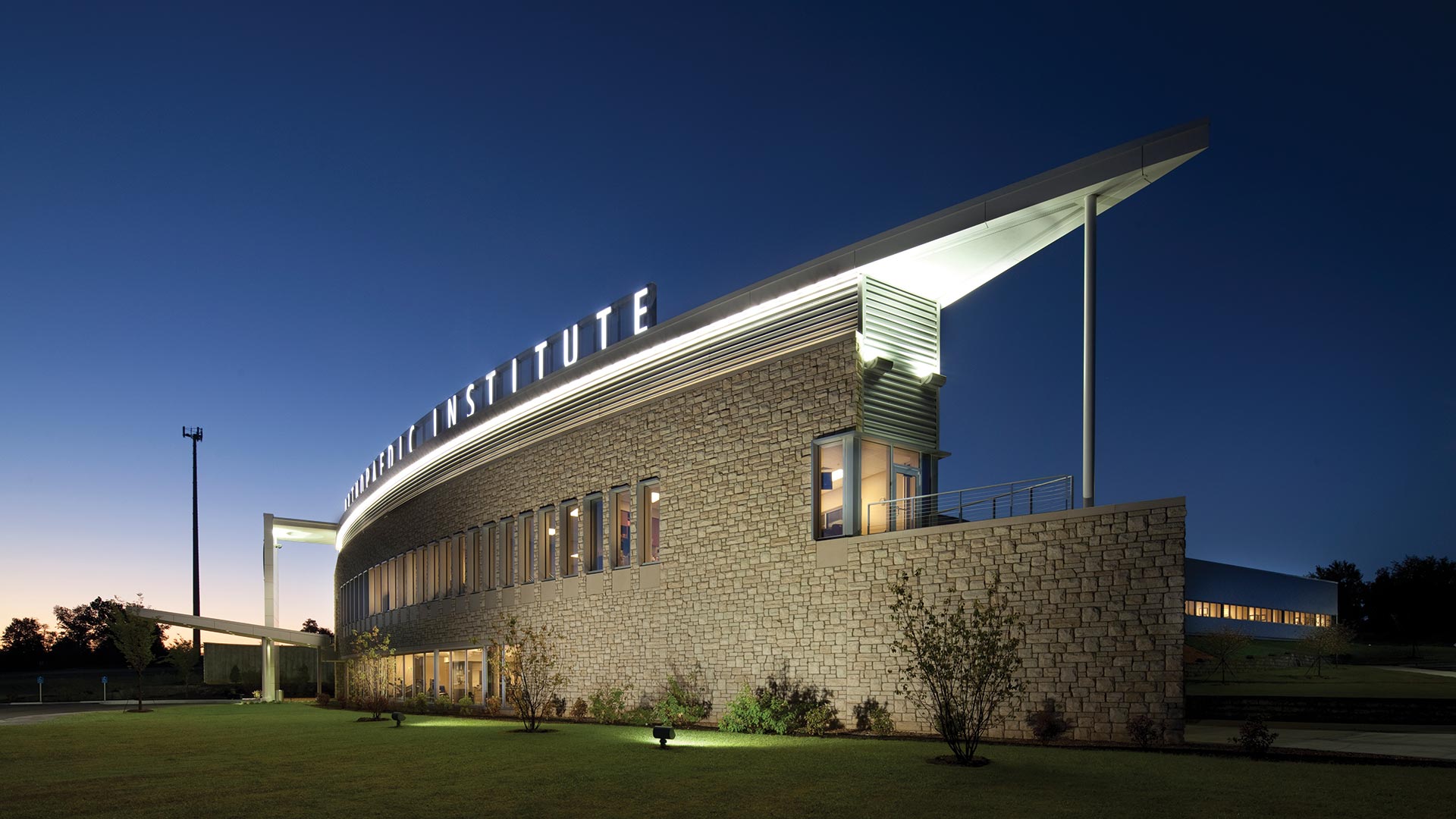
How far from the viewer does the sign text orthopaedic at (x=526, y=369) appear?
86.1 feet

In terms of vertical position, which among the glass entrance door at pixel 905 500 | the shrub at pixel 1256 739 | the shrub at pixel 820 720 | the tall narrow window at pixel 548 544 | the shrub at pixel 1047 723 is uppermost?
the glass entrance door at pixel 905 500

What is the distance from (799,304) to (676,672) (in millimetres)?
8573

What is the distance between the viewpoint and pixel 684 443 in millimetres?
23156

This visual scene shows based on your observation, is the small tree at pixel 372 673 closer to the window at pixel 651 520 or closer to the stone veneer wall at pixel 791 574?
the stone veneer wall at pixel 791 574

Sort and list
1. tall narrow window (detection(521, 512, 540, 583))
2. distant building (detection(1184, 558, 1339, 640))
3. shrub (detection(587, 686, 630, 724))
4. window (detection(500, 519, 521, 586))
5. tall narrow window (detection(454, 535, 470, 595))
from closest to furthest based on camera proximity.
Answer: shrub (detection(587, 686, 630, 724)), tall narrow window (detection(521, 512, 540, 583)), window (detection(500, 519, 521, 586)), tall narrow window (detection(454, 535, 470, 595)), distant building (detection(1184, 558, 1339, 640))

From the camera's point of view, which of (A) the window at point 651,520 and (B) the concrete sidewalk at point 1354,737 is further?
(A) the window at point 651,520

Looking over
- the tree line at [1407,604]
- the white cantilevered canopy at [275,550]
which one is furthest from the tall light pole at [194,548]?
the tree line at [1407,604]

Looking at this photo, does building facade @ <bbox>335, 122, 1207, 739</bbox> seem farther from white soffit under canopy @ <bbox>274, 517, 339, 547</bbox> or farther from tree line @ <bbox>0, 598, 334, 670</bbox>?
tree line @ <bbox>0, 598, 334, 670</bbox>

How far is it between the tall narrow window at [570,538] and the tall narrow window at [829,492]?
29.7 ft

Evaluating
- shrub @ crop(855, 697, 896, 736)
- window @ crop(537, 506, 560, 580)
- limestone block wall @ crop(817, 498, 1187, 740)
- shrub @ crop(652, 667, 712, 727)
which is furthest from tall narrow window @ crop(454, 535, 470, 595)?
limestone block wall @ crop(817, 498, 1187, 740)

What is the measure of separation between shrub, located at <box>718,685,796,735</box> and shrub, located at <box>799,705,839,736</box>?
408 millimetres

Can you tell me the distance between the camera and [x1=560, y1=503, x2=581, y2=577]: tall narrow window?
88.7 feet

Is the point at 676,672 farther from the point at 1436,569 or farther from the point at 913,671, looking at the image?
the point at 1436,569

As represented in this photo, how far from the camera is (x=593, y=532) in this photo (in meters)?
26.6
